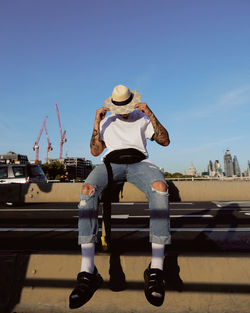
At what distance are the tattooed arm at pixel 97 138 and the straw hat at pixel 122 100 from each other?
0.32 ft

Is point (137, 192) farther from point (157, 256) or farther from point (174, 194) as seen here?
point (157, 256)

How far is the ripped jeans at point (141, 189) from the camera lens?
1890 millimetres

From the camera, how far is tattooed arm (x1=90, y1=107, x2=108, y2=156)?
2.59 metres

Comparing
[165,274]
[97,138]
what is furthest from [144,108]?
[165,274]

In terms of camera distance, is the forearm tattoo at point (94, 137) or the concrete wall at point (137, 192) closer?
the concrete wall at point (137, 192)

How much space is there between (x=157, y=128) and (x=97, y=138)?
0.64 meters

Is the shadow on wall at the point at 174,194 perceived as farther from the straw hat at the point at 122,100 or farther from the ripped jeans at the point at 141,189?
the straw hat at the point at 122,100

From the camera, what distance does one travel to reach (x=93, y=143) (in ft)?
8.86

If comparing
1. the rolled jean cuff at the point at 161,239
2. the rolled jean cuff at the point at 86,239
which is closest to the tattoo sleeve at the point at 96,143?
the rolled jean cuff at the point at 86,239

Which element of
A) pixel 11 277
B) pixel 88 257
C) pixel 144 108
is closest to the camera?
pixel 88 257

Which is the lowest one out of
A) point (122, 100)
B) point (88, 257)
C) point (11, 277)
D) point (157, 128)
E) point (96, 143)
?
point (11, 277)

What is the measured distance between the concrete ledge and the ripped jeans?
219 millimetres

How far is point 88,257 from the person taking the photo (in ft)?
6.07

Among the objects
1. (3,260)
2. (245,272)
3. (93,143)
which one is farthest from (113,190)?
(245,272)
